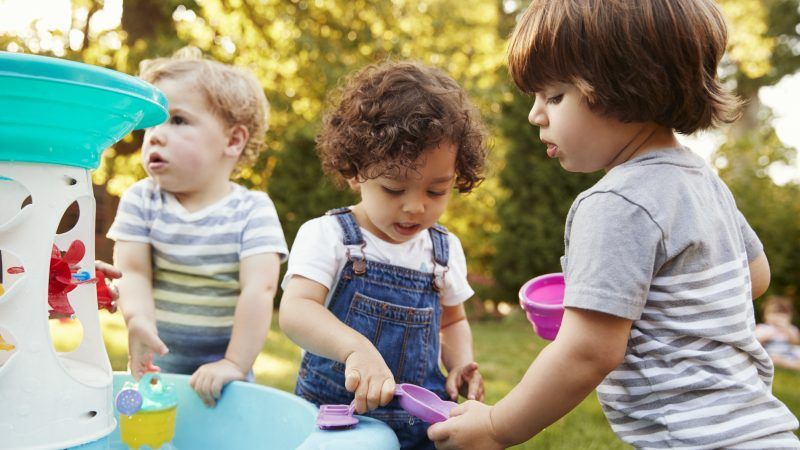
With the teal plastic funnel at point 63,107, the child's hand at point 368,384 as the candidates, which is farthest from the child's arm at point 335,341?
the teal plastic funnel at point 63,107

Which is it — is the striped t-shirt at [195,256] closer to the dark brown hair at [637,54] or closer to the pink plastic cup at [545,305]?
the pink plastic cup at [545,305]

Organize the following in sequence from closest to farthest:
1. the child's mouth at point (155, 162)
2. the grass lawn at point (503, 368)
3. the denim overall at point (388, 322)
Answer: the denim overall at point (388, 322) < the child's mouth at point (155, 162) < the grass lawn at point (503, 368)

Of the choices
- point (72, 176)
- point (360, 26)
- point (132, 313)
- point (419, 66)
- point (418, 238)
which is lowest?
point (132, 313)

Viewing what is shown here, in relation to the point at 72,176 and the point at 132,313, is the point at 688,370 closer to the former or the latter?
the point at 72,176

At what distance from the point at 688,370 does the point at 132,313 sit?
5.40 feet

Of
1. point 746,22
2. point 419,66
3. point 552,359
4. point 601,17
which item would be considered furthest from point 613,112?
point 746,22

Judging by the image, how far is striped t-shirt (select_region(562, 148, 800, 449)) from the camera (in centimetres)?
132

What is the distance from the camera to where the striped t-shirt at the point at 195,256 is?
7.86 feet

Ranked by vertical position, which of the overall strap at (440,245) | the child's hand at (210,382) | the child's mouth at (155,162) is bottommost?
the child's hand at (210,382)

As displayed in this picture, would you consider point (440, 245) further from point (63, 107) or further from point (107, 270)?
point (63, 107)

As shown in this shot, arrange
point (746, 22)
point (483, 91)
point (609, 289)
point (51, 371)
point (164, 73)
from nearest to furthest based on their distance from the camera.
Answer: point (609, 289), point (51, 371), point (164, 73), point (483, 91), point (746, 22)

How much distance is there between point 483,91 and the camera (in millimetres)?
10172

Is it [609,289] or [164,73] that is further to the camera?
[164,73]

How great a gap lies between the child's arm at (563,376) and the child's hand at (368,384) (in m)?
0.23
